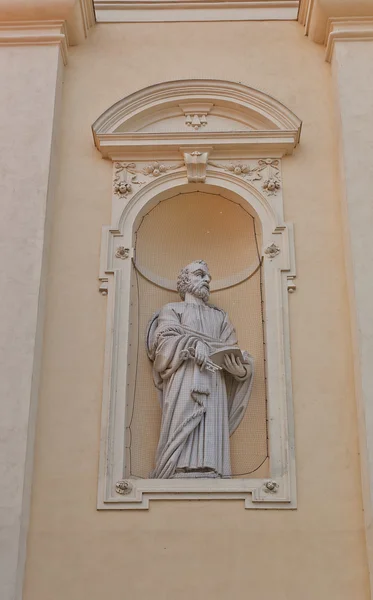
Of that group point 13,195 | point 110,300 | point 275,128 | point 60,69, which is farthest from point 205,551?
point 60,69

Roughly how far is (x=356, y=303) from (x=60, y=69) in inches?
129

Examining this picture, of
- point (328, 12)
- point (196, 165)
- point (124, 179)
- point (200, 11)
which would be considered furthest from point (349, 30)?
point (124, 179)

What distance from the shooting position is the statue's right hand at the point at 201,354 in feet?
23.7

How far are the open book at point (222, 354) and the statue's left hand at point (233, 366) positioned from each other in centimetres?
2

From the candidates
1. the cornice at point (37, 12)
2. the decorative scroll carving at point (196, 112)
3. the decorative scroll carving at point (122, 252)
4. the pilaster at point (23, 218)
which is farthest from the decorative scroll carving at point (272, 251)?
the cornice at point (37, 12)

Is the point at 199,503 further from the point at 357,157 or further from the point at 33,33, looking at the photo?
the point at 33,33

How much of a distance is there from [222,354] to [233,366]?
4.8 inches

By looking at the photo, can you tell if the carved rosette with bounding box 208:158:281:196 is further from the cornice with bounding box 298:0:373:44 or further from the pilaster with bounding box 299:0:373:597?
the cornice with bounding box 298:0:373:44

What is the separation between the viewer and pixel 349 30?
8.32 m

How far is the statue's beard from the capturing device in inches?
306

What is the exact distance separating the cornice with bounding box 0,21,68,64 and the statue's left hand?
3.06m

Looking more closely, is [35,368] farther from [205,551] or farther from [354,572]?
[354,572]

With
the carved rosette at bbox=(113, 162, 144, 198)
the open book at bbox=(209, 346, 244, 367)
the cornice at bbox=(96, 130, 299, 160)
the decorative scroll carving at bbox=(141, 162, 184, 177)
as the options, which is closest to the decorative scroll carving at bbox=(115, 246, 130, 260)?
the carved rosette at bbox=(113, 162, 144, 198)

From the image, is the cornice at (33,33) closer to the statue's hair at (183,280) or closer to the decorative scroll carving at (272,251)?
the statue's hair at (183,280)
